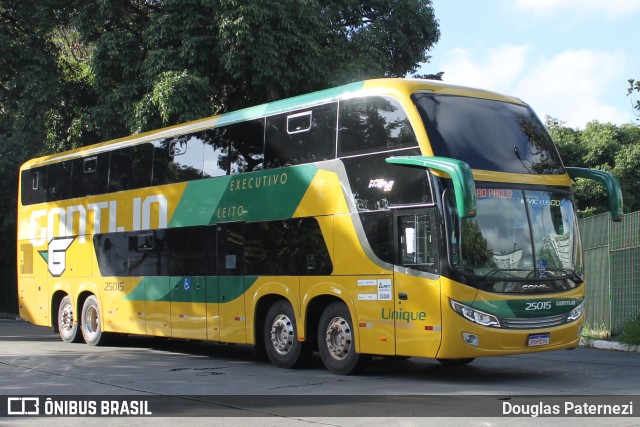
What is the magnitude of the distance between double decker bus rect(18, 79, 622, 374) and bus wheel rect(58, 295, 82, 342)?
2.77 meters

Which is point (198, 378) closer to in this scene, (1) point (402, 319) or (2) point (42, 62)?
(1) point (402, 319)

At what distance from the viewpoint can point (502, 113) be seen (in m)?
12.5

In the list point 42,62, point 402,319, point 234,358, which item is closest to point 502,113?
point 402,319

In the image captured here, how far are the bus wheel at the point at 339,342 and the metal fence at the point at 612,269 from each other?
25.7 feet

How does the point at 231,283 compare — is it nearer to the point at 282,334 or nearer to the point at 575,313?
the point at 282,334

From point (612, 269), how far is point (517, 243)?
27.4 ft

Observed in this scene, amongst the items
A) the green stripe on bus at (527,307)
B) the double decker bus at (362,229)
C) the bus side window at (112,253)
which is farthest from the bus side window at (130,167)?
the green stripe on bus at (527,307)

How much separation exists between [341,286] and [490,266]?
7.80ft

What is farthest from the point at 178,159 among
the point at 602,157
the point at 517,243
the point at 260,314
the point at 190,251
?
the point at 602,157

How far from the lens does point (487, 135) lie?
1212cm

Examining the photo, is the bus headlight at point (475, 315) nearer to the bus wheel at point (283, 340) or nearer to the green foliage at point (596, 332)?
the bus wheel at point (283, 340)

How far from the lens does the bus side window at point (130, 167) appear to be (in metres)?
17.4

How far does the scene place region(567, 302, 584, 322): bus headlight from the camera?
12078 millimetres

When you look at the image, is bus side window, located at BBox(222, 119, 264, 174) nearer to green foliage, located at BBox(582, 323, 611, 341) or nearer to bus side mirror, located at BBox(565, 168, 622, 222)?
bus side mirror, located at BBox(565, 168, 622, 222)
